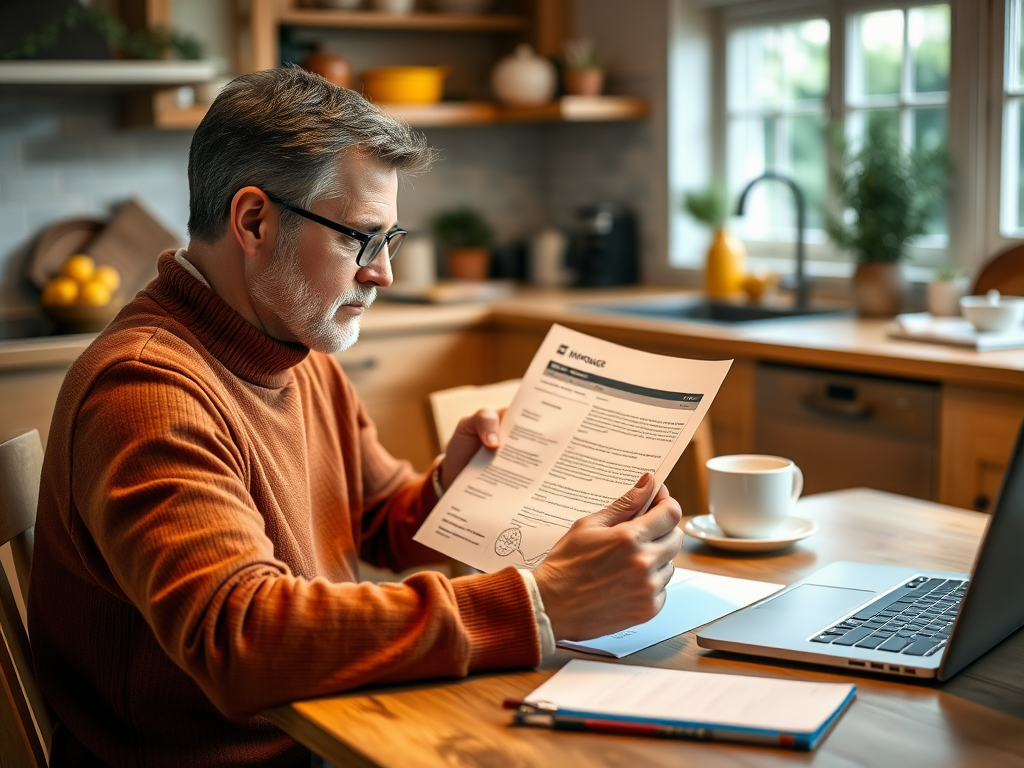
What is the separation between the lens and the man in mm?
1013

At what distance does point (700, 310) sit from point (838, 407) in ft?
3.49

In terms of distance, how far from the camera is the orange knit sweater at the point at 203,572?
3.30ft

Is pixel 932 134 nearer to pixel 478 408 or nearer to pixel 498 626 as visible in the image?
pixel 478 408

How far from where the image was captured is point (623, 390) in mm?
1296

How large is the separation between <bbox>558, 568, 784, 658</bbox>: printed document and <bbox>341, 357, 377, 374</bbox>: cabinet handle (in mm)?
1965

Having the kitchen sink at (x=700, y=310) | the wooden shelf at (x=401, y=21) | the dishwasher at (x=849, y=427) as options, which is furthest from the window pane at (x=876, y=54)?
the wooden shelf at (x=401, y=21)

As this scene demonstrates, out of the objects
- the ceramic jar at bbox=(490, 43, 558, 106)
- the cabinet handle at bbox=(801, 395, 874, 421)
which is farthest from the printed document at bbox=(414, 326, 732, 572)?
the ceramic jar at bbox=(490, 43, 558, 106)

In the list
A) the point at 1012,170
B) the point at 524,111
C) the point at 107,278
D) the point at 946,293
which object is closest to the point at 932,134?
the point at 1012,170

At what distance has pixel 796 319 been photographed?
2.97m

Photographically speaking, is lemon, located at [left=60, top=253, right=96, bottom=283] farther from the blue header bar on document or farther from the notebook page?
the notebook page

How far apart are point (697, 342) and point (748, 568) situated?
1442 mm

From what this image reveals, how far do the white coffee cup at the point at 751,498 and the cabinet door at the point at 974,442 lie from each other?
933 mm

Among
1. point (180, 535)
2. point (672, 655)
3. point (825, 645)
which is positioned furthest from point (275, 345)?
point (825, 645)

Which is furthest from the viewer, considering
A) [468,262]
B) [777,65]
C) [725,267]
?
[468,262]
